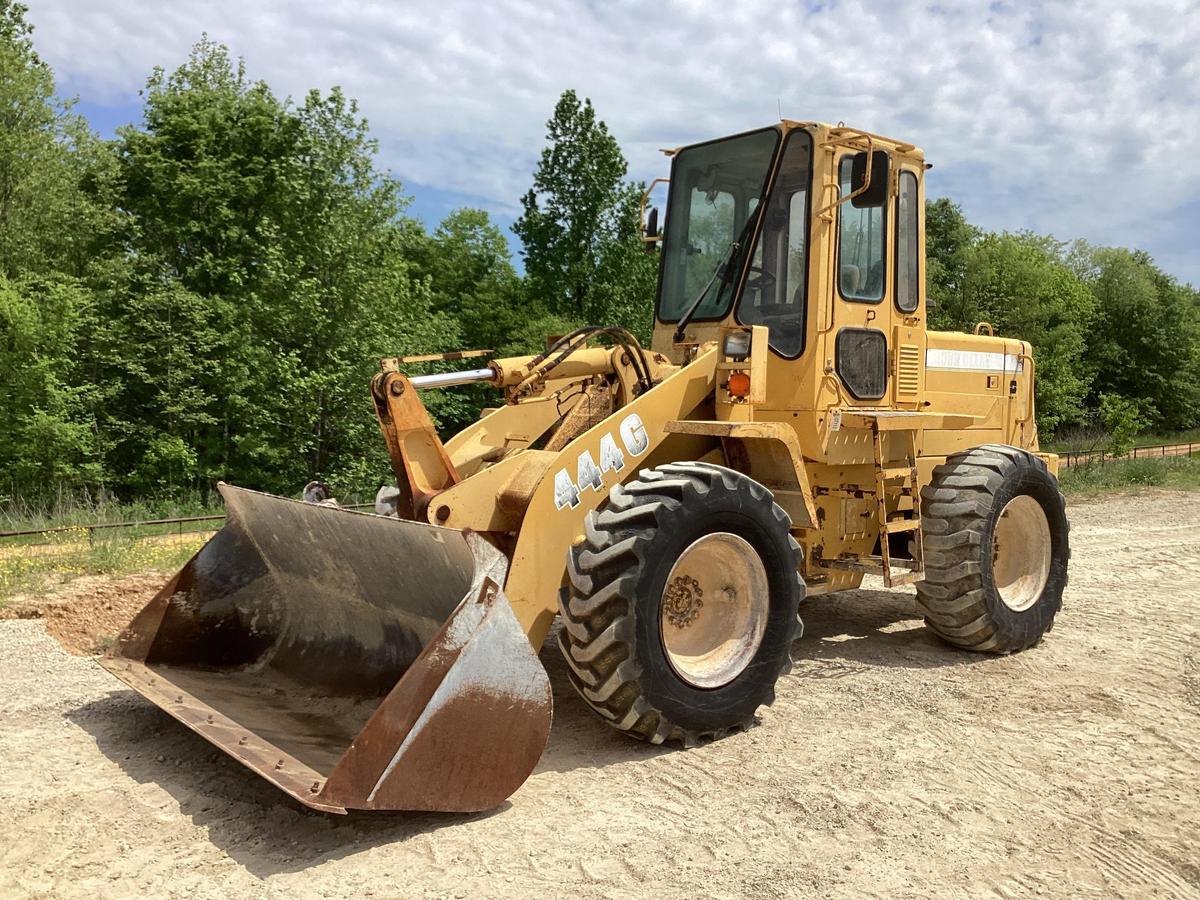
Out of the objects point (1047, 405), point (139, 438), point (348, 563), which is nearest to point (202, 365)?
point (139, 438)

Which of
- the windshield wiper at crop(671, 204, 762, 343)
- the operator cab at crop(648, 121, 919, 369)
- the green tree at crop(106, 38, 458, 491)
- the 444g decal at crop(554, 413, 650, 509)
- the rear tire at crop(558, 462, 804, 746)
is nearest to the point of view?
the rear tire at crop(558, 462, 804, 746)

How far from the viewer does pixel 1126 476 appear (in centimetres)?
1909

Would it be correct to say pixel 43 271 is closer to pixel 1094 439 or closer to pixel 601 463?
pixel 601 463

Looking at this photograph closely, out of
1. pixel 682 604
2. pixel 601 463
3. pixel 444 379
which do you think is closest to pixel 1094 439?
pixel 682 604

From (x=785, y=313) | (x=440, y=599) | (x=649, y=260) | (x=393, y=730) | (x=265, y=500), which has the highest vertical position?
(x=649, y=260)

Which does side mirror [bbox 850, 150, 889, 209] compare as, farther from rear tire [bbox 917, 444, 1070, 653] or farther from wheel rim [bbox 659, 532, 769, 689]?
wheel rim [bbox 659, 532, 769, 689]

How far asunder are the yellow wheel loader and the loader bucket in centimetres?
1

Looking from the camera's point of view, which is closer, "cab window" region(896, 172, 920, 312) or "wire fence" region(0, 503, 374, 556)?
"cab window" region(896, 172, 920, 312)

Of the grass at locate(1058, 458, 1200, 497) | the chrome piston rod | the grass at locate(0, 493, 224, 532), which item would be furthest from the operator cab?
the grass at locate(1058, 458, 1200, 497)

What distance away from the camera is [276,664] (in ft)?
17.4

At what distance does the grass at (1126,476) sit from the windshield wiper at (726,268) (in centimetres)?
1350

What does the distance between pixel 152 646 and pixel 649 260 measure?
878 inches

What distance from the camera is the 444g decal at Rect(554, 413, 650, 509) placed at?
4.62 m

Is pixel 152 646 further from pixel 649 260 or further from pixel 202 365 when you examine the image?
pixel 649 260
